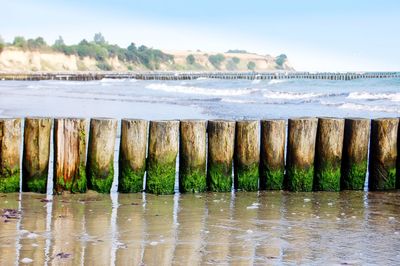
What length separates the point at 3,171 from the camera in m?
9.12

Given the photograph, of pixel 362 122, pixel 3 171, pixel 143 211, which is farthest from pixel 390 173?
pixel 3 171

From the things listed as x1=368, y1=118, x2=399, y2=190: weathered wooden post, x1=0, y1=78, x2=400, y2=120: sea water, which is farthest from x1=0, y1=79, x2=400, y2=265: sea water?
x1=0, y1=78, x2=400, y2=120: sea water

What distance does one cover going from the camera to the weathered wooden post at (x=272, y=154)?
959 cm

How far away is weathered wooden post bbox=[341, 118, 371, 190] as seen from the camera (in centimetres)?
977

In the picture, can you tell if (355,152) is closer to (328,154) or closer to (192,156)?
(328,154)

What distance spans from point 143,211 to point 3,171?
2017mm

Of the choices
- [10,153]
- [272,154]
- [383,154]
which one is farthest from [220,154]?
[10,153]

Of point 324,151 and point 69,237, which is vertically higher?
point 324,151

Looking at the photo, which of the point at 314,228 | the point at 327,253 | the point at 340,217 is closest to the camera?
the point at 327,253

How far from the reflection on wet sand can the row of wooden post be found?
203 mm

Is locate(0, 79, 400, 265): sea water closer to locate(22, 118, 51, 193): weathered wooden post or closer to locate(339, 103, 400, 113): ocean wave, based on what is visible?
locate(22, 118, 51, 193): weathered wooden post

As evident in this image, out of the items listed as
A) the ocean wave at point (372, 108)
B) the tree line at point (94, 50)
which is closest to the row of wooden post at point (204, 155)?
the ocean wave at point (372, 108)

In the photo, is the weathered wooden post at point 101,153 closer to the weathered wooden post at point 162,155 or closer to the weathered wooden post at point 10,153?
the weathered wooden post at point 162,155

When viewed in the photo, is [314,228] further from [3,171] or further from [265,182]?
[3,171]
